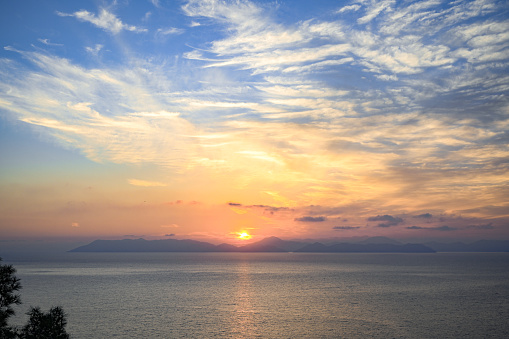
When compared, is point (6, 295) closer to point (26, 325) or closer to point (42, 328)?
point (26, 325)

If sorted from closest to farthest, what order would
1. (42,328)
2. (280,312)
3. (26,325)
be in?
(26,325)
(42,328)
(280,312)

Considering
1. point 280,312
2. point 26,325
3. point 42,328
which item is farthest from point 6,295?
point 280,312

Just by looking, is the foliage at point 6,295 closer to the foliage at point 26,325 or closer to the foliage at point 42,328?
the foliage at point 26,325

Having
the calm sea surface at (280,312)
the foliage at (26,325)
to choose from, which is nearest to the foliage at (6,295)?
the foliage at (26,325)

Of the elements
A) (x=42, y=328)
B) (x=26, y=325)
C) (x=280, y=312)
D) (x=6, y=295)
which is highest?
(x=6, y=295)

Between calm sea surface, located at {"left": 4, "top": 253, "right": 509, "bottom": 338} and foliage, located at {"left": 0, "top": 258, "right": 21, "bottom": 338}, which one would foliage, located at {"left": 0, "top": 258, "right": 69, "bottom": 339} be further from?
calm sea surface, located at {"left": 4, "top": 253, "right": 509, "bottom": 338}

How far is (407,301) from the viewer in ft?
381

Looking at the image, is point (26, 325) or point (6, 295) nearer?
point (6, 295)

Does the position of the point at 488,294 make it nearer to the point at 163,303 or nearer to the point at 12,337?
the point at 163,303

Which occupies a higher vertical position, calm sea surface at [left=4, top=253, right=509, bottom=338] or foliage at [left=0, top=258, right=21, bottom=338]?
foliage at [left=0, top=258, right=21, bottom=338]

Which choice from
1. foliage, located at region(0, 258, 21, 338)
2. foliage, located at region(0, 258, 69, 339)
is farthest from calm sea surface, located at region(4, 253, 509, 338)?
→ foliage, located at region(0, 258, 21, 338)

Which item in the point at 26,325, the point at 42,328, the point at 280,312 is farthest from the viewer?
the point at 280,312

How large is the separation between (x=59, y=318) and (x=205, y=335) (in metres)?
41.0

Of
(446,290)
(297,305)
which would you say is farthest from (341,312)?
(446,290)
